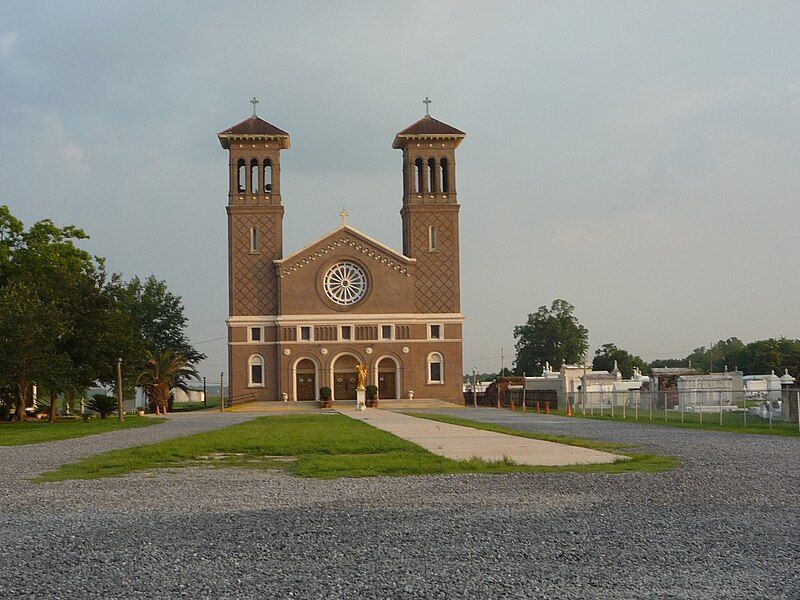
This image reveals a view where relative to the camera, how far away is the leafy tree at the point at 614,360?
396ft

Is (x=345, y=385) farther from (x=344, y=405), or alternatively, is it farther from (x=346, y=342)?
(x=344, y=405)

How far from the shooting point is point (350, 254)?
6844 centimetres

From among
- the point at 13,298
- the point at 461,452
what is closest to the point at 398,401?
the point at 13,298

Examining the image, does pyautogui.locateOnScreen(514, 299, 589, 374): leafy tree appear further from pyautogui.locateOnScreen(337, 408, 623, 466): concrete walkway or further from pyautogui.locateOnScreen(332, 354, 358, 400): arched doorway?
pyautogui.locateOnScreen(337, 408, 623, 466): concrete walkway

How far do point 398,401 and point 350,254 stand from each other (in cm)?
1130

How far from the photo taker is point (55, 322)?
34844 millimetres

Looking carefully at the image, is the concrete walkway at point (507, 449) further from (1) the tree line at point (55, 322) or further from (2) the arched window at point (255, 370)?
(2) the arched window at point (255, 370)

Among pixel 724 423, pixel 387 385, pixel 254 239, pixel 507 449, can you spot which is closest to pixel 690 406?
pixel 724 423

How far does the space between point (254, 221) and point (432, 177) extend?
13.3 m

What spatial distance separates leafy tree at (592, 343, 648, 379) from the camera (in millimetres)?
120812

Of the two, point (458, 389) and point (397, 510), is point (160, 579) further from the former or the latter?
point (458, 389)

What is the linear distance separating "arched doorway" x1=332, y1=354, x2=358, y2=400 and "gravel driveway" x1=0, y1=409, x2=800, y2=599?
56353 millimetres

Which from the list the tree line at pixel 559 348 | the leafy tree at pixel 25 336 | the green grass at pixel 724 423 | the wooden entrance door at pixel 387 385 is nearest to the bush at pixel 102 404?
the leafy tree at pixel 25 336

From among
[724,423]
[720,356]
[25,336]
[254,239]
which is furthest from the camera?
[720,356]
